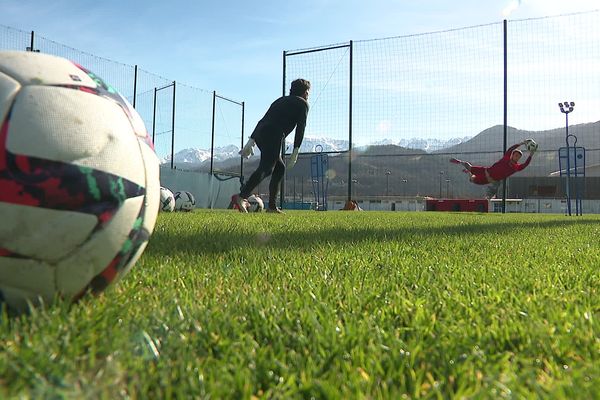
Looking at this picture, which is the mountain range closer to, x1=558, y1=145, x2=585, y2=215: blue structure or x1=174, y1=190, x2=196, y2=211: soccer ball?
x1=558, y1=145, x2=585, y2=215: blue structure

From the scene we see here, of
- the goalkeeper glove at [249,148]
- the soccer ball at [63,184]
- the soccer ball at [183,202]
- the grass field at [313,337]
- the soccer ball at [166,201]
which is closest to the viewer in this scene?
the grass field at [313,337]

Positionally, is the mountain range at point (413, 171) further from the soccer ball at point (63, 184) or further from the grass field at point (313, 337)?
the soccer ball at point (63, 184)

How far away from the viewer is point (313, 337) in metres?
1.07

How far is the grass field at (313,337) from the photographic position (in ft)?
2.65

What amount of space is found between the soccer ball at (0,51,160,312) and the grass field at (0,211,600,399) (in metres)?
0.10

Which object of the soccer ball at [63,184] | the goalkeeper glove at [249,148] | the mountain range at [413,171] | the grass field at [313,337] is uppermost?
the mountain range at [413,171]

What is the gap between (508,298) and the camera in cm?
152

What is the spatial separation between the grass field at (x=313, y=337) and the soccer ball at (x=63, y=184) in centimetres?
10

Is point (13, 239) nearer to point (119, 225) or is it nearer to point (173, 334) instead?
point (119, 225)

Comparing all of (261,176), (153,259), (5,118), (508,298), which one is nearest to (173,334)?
(5,118)

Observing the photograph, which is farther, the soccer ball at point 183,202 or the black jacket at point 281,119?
the soccer ball at point 183,202

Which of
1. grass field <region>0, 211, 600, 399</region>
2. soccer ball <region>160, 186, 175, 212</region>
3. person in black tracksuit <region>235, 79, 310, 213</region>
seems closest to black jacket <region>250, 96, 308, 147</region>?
person in black tracksuit <region>235, 79, 310, 213</region>

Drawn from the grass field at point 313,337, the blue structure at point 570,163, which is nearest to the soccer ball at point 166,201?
the grass field at point 313,337

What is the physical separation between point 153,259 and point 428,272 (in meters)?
1.21
